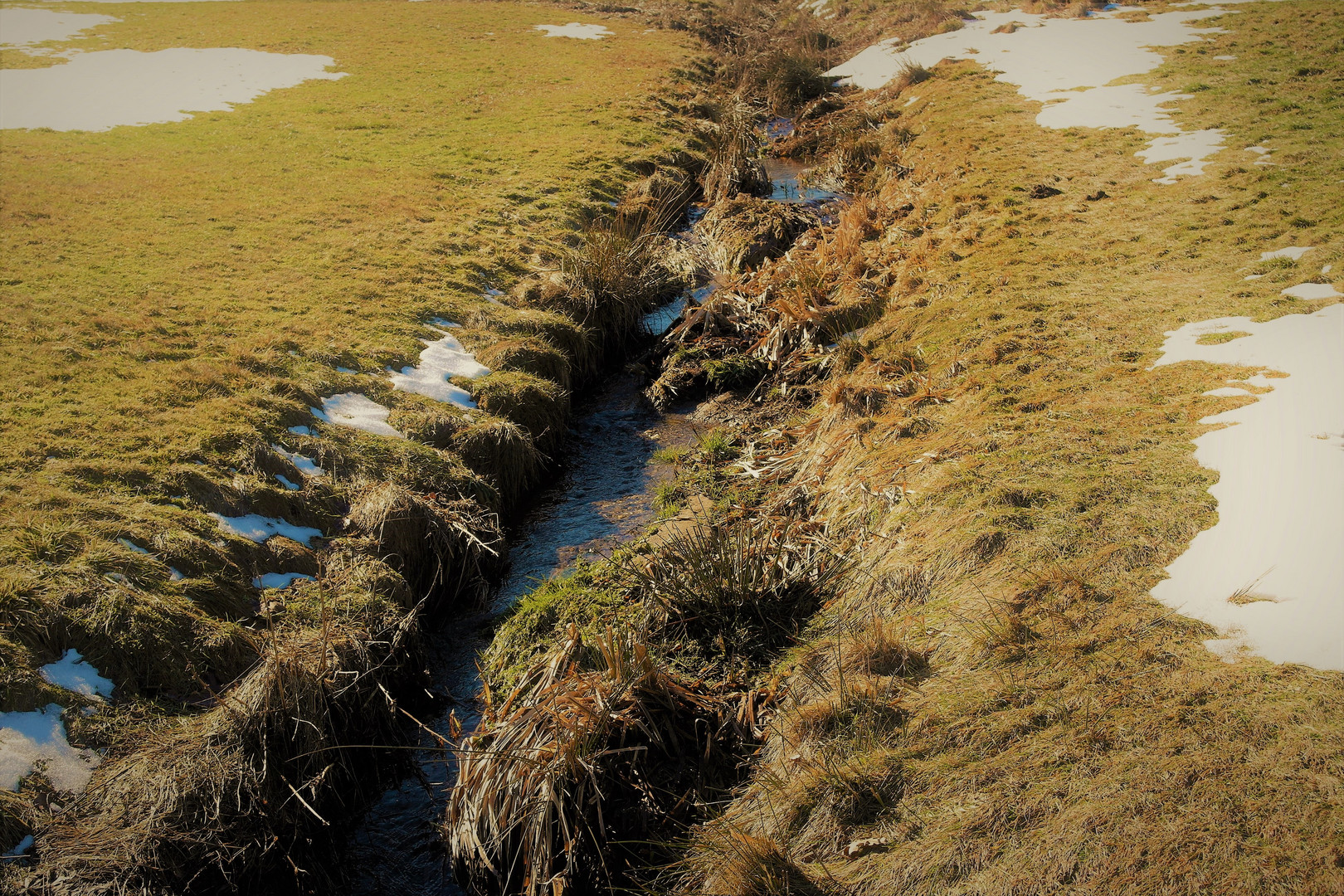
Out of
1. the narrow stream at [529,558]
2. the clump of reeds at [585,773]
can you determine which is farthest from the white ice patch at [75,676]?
the clump of reeds at [585,773]

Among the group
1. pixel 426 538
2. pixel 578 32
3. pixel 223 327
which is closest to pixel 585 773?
pixel 426 538

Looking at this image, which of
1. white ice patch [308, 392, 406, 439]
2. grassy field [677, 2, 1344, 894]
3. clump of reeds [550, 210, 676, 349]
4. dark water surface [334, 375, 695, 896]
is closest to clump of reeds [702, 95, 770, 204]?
clump of reeds [550, 210, 676, 349]

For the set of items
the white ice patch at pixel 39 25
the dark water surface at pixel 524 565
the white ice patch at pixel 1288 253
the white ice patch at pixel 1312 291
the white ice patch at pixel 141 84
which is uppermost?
the white ice patch at pixel 39 25

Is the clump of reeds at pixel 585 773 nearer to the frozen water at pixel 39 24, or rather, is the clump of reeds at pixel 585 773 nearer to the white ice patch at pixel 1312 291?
the white ice patch at pixel 1312 291

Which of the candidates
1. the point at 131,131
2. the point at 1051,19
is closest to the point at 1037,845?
the point at 131,131

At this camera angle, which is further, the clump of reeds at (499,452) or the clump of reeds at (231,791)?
the clump of reeds at (499,452)

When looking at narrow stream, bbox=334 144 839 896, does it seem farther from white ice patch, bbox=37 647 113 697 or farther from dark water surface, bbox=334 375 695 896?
white ice patch, bbox=37 647 113 697

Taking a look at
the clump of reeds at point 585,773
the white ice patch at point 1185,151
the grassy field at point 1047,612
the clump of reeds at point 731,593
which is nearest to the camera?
the grassy field at point 1047,612

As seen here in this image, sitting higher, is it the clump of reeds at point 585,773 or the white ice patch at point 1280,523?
the white ice patch at point 1280,523
